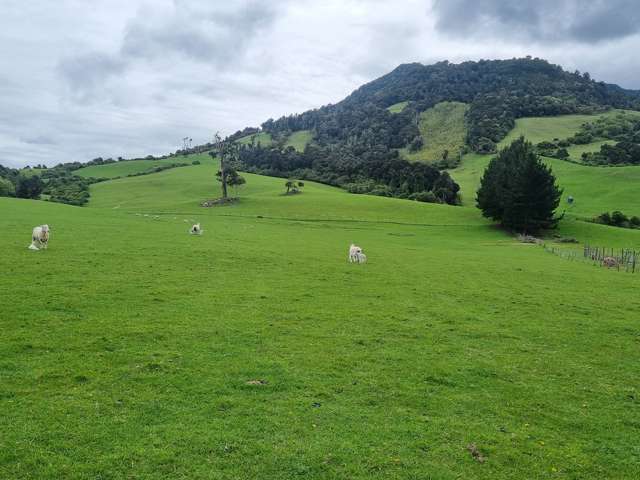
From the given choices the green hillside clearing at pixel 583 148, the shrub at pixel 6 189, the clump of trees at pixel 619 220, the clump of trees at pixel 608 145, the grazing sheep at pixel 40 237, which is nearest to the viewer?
the grazing sheep at pixel 40 237

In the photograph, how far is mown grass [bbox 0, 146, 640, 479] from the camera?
30.0 ft

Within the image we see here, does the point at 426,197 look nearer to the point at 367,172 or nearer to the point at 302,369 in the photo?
the point at 367,172

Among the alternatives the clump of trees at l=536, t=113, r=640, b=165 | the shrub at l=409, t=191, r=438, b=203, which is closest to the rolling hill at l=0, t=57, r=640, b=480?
the shrub at l=409, t=191, r=438, b=203

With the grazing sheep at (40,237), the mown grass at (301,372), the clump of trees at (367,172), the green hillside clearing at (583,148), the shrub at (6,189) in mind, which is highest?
the green hillside clearing at (583,148)

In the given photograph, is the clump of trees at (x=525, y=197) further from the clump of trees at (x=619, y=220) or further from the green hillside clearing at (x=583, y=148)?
the green hillside clearing at (x=583, y=148)

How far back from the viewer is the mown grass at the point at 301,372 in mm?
9133

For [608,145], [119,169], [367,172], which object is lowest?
[367,172]

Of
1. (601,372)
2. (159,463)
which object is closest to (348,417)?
(159,463)

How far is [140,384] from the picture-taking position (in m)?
11.5

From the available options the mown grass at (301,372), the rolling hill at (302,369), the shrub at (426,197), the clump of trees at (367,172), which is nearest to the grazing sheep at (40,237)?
the mown grass at (301,372)

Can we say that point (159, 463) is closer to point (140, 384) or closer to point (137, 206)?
point (140, 384)

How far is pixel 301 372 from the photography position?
12.9 metres

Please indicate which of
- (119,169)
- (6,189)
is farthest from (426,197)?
(119,169)

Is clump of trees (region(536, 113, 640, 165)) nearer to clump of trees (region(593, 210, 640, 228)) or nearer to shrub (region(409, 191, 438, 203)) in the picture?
shrub (region(409, 191, 438, 203))
